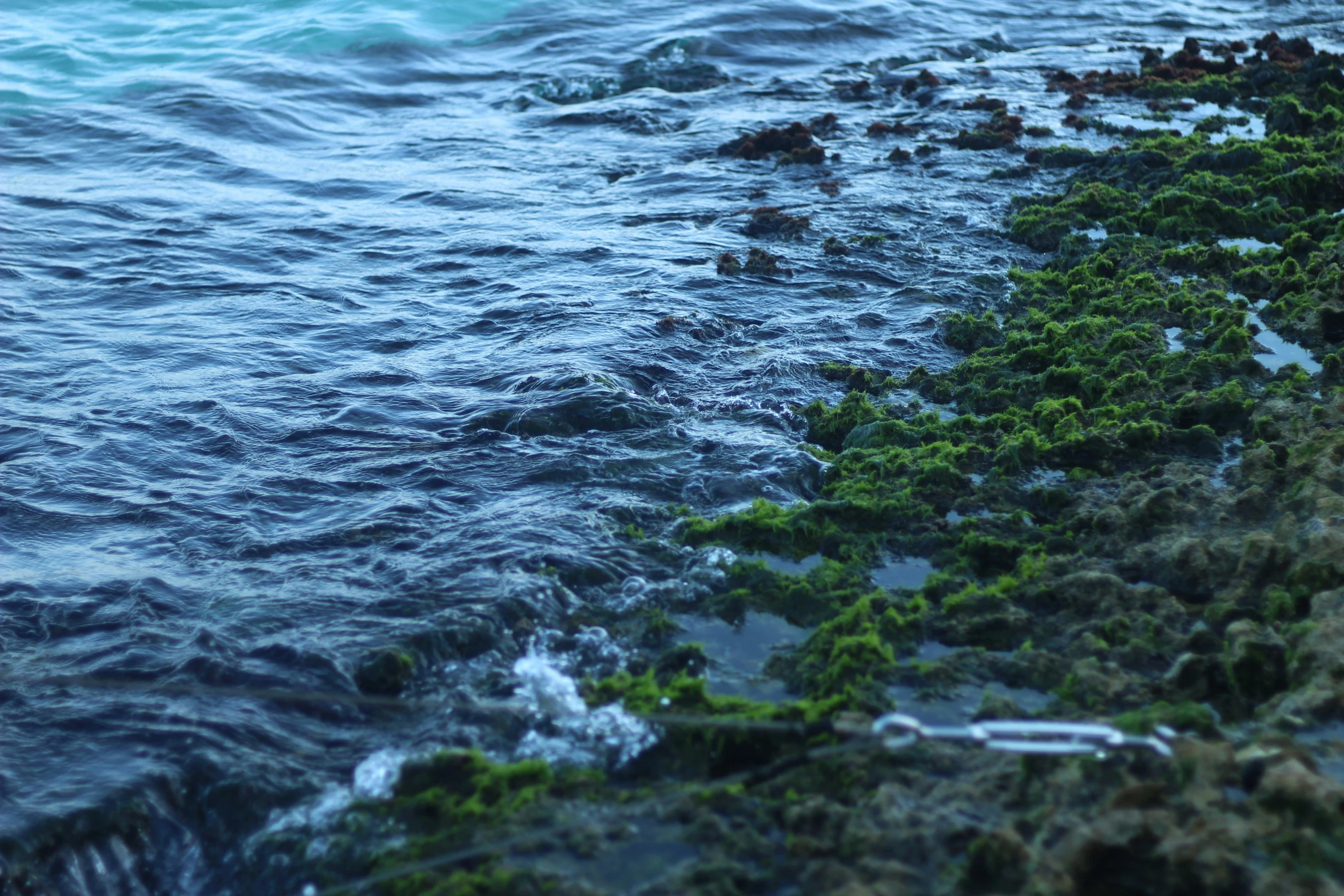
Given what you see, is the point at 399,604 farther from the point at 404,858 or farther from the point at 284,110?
the point at 284,110

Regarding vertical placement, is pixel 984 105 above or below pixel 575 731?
above

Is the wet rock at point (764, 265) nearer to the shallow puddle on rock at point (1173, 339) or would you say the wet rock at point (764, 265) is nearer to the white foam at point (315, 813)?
the shallow puddle on rock at point (1173, 339)

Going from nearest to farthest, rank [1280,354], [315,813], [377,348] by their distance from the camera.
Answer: [315,813], [1280,354], [377,348]

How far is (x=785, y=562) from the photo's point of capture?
14.3 feet

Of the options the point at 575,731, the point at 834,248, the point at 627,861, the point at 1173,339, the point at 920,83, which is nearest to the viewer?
the point at 627,861

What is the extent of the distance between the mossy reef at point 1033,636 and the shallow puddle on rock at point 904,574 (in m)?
0.04

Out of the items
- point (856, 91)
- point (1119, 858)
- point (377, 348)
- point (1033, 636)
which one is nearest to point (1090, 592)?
point (1033, 636)

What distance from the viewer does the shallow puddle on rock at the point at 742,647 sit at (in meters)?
3.63

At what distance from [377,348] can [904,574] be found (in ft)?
12.0

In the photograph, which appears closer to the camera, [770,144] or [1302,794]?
[1302,794]

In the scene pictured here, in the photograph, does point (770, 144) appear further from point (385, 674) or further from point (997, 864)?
point (997, 864)

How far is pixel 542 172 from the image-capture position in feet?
33.4

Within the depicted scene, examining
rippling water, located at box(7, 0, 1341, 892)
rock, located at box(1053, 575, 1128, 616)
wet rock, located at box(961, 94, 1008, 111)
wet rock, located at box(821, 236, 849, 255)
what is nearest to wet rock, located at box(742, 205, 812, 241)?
rippling water, located at box(7, 0, 1341, 892)

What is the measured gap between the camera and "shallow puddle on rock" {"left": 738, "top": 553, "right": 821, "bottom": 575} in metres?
4.28
